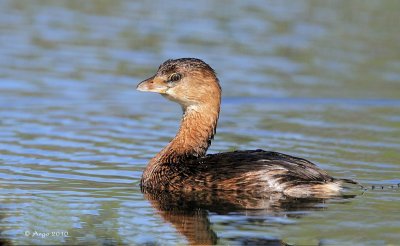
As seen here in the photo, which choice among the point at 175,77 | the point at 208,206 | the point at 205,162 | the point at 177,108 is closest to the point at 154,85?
the point at 175,77

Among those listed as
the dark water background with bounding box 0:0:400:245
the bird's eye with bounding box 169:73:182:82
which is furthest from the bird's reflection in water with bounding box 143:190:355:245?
the bird's eye with bounding box 169:73:182:82

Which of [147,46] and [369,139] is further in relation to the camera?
[147,46]

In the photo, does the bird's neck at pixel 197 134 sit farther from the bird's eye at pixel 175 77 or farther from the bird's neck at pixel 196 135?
the bird's eye at pixel 175 77

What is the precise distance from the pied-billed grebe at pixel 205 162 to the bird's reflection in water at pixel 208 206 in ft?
0.32

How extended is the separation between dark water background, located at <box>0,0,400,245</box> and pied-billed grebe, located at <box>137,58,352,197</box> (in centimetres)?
35

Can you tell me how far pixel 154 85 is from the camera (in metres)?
12.1

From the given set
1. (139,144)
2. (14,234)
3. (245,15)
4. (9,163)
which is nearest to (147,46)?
(245,15)

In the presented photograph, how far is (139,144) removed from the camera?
14.2 metres

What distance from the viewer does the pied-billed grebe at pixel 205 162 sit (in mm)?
11062

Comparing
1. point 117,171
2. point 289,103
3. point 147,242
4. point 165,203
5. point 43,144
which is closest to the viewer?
point 147,242

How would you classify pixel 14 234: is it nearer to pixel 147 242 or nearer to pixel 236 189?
pixel 147 242

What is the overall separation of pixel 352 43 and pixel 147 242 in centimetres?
1326

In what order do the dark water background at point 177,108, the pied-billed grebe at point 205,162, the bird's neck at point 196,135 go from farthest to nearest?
the bird's neck at point 196,135 < the pied-billed grebe at point 205,162 < the dark water background at point 177,108

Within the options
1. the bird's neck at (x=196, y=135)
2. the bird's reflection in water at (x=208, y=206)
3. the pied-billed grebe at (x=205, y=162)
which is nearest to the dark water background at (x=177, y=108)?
the bird's reflection in water at (x=208, y=206)
